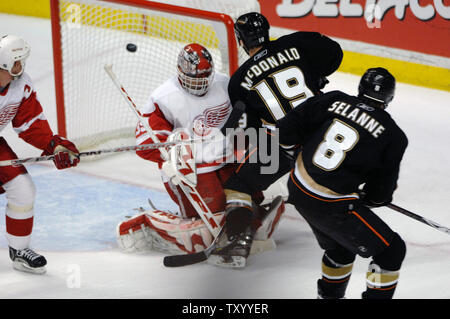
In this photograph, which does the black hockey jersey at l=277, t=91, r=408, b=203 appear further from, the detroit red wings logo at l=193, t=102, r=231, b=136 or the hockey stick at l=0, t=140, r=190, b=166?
the detroit red wings logo at l=193, t=102, r=231, b=136

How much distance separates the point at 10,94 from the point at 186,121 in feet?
2.60

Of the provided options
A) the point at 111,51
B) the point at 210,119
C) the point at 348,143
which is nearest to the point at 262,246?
the point at 210,119

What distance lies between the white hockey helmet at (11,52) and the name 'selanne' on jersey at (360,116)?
4.13ft

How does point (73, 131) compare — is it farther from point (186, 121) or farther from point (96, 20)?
point (186, 121)

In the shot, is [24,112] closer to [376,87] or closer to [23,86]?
[23,86]

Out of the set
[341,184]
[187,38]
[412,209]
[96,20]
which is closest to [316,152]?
[341,184]

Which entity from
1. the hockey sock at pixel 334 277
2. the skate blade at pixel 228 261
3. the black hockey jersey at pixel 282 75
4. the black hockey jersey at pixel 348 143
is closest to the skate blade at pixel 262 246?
the skate blade at pixel 228 261

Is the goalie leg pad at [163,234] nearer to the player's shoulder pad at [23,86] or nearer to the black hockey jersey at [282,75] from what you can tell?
the black hockey jersey at [282,75]

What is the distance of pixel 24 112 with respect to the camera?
3166 mm

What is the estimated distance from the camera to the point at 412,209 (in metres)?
3.93

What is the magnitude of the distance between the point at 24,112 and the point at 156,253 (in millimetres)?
843

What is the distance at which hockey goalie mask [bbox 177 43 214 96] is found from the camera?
3.32 m

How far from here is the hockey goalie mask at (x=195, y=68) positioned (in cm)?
332

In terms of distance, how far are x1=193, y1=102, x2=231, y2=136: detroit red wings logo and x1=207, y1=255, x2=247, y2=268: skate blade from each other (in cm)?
60
